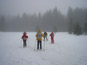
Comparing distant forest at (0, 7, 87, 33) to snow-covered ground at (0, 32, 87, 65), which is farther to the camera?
distant forest at (0, 7, 87, 33)

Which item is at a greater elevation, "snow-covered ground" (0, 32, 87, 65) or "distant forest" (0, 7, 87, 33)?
"distant forest" (0, 7, 87, 33)

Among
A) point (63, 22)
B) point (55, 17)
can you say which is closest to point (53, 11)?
point (55, 17)

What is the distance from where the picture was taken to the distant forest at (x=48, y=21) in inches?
2150

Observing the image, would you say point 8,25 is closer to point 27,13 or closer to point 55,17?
point 27,13

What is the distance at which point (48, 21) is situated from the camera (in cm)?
6775

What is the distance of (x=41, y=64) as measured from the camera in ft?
12.5

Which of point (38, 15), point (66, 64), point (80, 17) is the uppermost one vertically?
point (38, 15)

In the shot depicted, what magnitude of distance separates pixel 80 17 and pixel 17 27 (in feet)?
248

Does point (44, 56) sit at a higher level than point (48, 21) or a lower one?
lower

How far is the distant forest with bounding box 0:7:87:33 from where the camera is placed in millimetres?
54603

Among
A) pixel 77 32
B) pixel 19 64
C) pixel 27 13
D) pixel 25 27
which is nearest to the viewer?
pixel 19 64

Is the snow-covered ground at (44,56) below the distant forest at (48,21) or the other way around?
below

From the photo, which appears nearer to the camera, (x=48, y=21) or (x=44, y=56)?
(x=44, y=56)

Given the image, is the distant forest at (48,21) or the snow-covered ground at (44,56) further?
the distant forest at (48,21)
